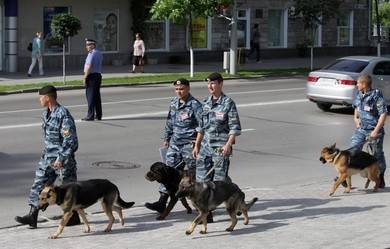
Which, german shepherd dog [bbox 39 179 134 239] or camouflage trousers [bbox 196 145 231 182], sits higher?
camouflage trousers [bbox 196 145 231 182]

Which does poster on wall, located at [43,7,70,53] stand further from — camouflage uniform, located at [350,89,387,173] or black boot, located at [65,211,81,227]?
black boot, located at [65,211,81,227]

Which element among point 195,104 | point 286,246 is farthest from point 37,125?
point 286,246

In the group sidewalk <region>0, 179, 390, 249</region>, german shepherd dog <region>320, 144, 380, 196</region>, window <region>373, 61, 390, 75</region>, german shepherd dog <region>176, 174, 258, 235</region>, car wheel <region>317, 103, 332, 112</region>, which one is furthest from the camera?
car wheel <region>317, 103, 332, 112</region>

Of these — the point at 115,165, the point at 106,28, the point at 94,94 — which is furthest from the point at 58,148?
the point at 106,28

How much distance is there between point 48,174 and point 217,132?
2.02m

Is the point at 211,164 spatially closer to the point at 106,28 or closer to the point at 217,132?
the point at 217,132

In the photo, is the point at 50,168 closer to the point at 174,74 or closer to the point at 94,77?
the point at 94,77

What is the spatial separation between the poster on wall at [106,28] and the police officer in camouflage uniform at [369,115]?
27.4m

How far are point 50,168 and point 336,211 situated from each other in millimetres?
3568

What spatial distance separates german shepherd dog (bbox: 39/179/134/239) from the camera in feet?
30.1

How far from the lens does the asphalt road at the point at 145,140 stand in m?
Answer: 13.0

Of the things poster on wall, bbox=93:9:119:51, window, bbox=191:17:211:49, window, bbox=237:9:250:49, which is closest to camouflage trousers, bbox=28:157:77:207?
poster on wall, bbox=93:9:119:51

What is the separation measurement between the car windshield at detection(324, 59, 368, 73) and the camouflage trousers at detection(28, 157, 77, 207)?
46.0 feet

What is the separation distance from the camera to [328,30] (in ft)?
163
